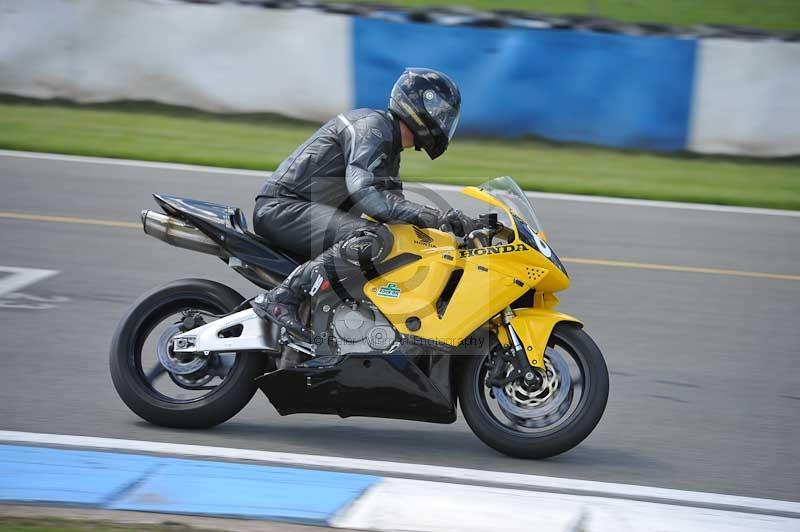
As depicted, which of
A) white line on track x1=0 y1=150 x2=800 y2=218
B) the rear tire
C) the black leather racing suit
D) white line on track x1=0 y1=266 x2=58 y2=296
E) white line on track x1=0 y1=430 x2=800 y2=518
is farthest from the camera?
white line on track x1=0 y1=150 x2=800 y2=218

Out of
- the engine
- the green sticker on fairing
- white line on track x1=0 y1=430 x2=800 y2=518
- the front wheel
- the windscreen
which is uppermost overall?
the windscreen

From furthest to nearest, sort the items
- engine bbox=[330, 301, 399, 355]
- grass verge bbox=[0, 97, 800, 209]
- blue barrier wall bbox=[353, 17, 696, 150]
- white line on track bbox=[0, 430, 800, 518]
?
blue barrier wall bbox=[353, 17, 696, 150] → grass verge bbox=[0, 97, 800, 209] → engine bbox=[330, 301, 399, 355] → white line on track bbox=[0, 430, 800, 518]

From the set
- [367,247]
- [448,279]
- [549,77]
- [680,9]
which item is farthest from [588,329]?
[680,9]

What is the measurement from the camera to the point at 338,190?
6.07m

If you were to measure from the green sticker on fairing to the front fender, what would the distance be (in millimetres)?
534

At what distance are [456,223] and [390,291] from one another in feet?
1.52

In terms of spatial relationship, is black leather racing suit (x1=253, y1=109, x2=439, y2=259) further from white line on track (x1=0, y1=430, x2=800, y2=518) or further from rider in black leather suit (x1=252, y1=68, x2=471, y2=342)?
white line on track (x1=0, y1=430, x2=800, y2=518)

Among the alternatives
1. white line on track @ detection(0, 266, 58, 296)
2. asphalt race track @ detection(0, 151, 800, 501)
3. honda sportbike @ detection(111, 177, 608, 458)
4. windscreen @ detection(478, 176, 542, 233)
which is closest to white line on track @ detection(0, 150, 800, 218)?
asphalt race track @ detection(0, 151, 800, 501)

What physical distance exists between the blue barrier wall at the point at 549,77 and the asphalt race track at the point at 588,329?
236cm

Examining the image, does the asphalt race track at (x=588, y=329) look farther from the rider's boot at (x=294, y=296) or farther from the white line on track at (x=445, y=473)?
the rider's boot at (x=294, y=296)

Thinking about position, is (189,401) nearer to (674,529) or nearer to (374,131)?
(374,131)

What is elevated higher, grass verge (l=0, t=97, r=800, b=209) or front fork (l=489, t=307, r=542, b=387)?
grass verge (l=0, t=97, r=800, b=209)

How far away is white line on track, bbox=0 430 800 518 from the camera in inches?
216

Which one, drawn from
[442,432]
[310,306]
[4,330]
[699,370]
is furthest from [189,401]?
[699,370]
